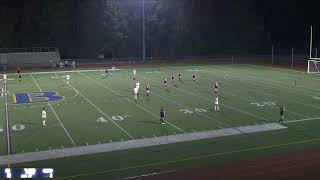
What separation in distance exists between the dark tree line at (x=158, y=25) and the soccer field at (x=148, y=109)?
2098 centimetres

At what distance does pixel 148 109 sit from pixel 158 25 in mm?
44184

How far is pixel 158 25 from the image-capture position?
6988cm

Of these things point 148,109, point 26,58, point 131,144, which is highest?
point 26,58

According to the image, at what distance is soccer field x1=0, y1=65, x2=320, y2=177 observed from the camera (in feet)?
69.0

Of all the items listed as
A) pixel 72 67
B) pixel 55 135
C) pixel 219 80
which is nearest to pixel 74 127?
pixel 55 135

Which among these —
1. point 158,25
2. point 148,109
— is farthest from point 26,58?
point 148,109

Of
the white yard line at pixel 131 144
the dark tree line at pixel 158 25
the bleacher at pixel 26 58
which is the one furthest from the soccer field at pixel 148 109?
the dark tree line at pixel 158 25

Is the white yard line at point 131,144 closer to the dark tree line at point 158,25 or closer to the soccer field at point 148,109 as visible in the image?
the soccer field at point 148,109

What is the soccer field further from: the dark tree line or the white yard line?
the dark tree line

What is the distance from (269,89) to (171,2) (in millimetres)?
39831

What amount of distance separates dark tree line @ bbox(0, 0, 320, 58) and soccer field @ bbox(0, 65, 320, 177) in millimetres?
20976

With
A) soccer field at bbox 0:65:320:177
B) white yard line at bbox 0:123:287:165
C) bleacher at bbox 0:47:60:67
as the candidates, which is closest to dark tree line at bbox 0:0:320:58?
bleacher at bbox 0:47:60:67

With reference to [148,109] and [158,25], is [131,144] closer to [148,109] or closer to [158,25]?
[148,109]

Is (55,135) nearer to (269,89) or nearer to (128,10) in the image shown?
(269,89)
